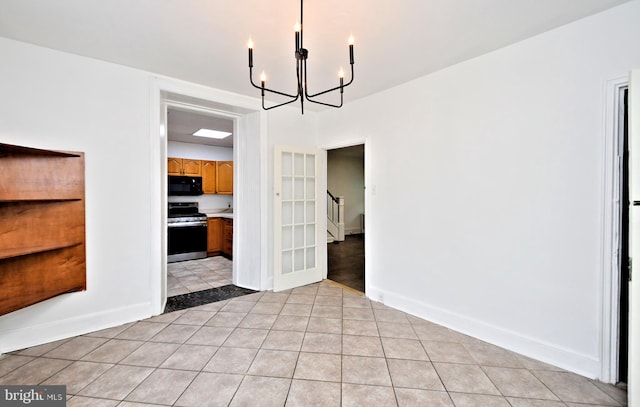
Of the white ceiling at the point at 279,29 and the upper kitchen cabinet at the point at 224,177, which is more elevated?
A: the white ceiling at the point at 279,29

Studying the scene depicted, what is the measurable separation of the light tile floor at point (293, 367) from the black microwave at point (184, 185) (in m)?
3.36

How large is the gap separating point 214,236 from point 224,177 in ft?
4.59

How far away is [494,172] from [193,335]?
311 cm

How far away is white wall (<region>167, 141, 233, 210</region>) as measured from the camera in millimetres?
5965

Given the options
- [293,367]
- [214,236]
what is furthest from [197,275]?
[293,367]

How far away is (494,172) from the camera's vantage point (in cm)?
242

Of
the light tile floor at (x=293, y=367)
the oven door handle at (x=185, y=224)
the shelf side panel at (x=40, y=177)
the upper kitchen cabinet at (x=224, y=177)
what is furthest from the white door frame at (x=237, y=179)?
the upper kitchen cabinet at (x=224, y=177)

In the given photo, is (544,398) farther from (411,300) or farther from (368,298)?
(368,298)

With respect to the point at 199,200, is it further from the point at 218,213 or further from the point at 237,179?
the point at 237,179

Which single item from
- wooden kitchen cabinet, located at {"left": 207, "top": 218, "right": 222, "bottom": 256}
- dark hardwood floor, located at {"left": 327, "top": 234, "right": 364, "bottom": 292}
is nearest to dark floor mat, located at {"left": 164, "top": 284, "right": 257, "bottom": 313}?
dark hardwood floor, located at {"left": 327, "top": 234, "right": 364, "bottom": 292}

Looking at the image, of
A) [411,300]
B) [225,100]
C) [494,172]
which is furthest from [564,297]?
[225,100]

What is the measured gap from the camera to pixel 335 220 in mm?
7984

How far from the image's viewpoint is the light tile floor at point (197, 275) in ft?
12.6

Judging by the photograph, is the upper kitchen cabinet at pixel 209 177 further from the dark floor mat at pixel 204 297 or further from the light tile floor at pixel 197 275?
the dark floor mat at pixel 204 297
